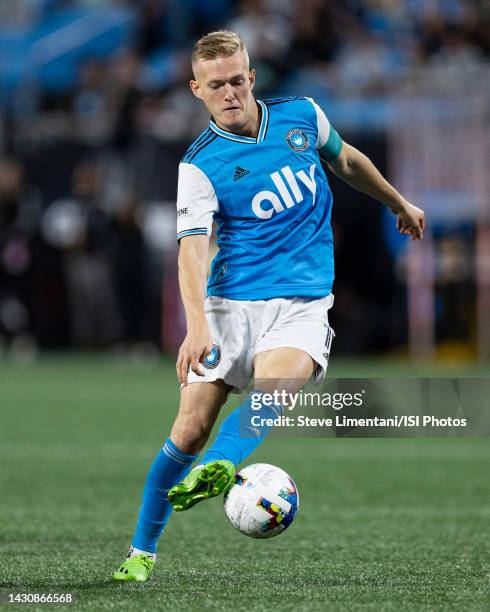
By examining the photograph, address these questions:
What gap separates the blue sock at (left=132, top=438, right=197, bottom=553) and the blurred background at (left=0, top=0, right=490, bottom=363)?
10.8m

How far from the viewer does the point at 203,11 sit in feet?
61.7

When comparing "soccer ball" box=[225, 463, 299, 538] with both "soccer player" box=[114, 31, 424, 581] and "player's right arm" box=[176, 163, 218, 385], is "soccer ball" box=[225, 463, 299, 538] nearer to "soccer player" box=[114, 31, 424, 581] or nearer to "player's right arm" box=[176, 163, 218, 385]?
"soccer player" box=[114, 31, 424, 581]

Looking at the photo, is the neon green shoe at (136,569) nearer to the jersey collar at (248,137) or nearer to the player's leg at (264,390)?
the player's leg at (264,390)

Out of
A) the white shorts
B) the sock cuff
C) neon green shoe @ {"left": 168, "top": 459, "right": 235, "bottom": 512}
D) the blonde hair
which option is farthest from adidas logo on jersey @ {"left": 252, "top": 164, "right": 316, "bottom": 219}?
neon green shoe @ {"left": 168, "top": 459, "right": 235, "bottom": 512}

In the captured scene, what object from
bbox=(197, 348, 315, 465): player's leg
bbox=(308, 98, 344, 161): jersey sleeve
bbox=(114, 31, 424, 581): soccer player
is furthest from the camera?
bbox=(308, 98, 344, 161): jersey sleeve

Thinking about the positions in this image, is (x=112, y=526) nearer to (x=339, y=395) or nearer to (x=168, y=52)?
(x=339, y=395)

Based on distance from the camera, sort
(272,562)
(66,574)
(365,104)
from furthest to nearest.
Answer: (365,104) < (272,562) < (66,574)

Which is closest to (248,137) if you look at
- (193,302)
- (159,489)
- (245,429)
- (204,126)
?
(193,302)

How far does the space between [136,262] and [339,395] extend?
12.3m

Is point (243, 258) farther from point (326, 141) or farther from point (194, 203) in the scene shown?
point (326, 141)

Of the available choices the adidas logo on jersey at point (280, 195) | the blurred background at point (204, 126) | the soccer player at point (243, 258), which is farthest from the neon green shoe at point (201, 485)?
the blurred background at point (204, 126)

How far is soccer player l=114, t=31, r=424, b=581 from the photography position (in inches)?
181

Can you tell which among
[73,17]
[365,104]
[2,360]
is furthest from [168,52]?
[2,360]

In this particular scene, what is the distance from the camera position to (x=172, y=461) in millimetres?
4723
